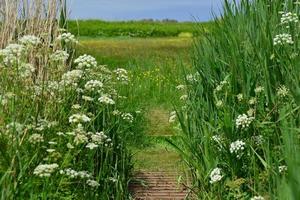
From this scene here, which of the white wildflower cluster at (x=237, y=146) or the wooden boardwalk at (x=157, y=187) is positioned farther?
the wooden boardwalk at (x=157, y=187)

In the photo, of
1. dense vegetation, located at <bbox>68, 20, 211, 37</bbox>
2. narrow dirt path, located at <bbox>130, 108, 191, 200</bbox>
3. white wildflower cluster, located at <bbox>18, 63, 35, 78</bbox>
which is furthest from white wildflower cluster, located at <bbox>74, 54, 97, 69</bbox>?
dense vegetation, located at <bbox>68, 20, 211, 37</bbox>

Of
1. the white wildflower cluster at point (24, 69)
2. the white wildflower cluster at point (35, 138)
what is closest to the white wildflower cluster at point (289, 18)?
the white wildflower cluster at point (24, 69)

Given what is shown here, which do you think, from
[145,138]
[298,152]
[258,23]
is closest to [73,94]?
[258,23]

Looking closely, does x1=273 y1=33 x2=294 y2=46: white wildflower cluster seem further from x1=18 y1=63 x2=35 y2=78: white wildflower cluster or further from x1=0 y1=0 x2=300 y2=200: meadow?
x1=18 y1=63 x2=35 y2=78: white wildflower cluster

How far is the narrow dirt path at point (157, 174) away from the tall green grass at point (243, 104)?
1.47ft

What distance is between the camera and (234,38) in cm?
619

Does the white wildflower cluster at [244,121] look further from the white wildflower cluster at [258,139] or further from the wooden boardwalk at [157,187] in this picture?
the wooden boardwalk at [157,187]

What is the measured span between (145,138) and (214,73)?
3.04 meters

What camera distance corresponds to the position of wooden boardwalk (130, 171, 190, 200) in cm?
667

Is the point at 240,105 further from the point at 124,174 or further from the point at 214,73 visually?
the point at 124,174

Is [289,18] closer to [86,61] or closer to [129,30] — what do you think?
[86,61]

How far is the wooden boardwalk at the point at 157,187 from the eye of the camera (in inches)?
263

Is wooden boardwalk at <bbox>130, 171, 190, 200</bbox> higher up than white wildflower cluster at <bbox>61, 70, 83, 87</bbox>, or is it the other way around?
white wildflower cluster at <bbox>61, 70, 83, 87</bbox>

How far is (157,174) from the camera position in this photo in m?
7.59
